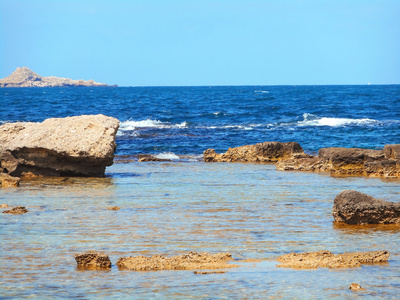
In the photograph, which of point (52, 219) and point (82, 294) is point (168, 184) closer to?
point (52, 219)

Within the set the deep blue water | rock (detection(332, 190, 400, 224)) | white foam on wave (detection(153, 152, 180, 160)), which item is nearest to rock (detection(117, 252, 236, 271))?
rock (detection(332, 190, 400, 224))

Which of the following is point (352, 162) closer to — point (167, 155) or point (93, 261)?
point (167, 155)

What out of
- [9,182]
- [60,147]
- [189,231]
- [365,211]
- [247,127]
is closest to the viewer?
[189,231]

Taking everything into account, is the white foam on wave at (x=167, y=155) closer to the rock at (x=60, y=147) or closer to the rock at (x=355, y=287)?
the rock at (x=60, y=147)

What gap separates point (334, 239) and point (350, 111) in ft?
125

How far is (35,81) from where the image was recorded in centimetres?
19412

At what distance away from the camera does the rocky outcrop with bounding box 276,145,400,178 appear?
46.8ft

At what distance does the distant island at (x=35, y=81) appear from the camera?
190 metres

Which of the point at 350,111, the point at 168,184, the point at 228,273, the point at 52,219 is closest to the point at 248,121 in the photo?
the point at 350,111

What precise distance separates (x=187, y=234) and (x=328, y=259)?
86.0 inches

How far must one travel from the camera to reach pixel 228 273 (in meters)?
6.17

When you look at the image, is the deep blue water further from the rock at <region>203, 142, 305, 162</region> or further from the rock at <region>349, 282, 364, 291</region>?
the rock at <region>349, 282, 364, 291</region>

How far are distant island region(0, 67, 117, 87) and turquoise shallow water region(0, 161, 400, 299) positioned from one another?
602 ft

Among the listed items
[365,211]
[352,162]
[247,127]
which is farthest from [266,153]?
[247,127]
